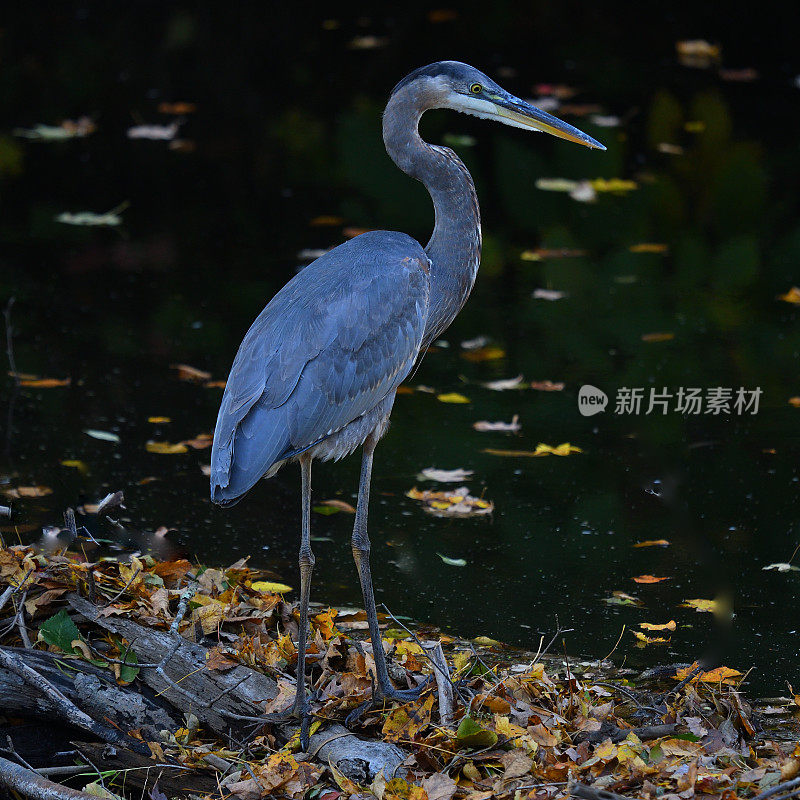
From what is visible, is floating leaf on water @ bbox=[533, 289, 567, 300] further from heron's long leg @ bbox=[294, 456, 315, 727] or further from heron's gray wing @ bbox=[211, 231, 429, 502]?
heron's long leg @ bbox=[294, 456, 315, 727]

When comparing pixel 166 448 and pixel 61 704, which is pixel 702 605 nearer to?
pixel 61 704

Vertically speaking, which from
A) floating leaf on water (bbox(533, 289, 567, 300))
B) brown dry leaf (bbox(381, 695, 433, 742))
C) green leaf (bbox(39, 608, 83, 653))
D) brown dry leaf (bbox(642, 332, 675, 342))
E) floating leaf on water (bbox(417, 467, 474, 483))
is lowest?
floating leaf on water (bbox(417, 467, 474, 483))

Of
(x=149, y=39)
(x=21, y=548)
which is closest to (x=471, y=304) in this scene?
(x=21, y=548)

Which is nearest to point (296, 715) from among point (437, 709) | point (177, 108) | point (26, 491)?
point (437, 709)

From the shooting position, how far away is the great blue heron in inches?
153

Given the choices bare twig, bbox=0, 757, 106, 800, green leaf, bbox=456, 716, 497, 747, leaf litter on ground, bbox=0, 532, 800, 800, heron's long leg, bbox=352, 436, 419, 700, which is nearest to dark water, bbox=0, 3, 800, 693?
leaf litter on ground, bbox=0, 532, 800, 800

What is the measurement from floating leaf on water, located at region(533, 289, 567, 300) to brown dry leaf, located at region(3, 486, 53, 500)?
343 cm

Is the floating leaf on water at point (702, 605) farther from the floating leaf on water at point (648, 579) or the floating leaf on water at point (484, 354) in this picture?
the floating leaf on water at point (484, 354)

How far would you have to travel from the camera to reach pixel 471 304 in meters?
7.52

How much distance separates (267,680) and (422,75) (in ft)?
7.47

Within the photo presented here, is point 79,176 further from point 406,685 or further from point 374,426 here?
point 406,685

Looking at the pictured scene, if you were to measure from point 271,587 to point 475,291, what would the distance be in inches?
138

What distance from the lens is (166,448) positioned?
5.85 meters

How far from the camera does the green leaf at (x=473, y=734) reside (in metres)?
3.49
